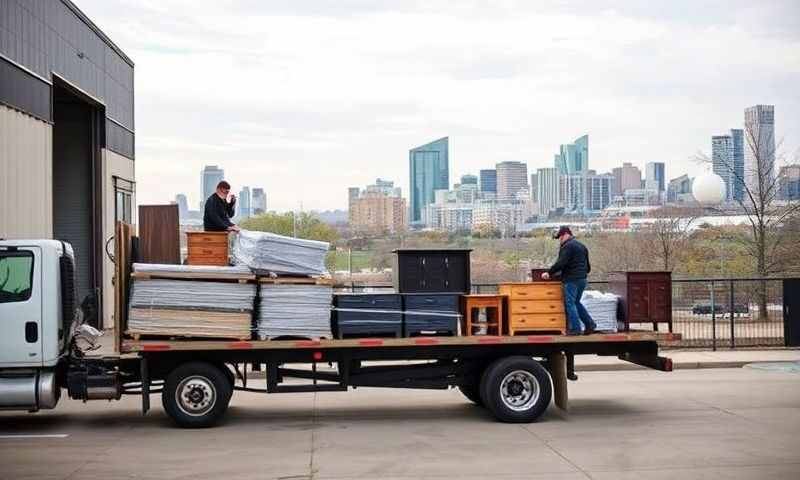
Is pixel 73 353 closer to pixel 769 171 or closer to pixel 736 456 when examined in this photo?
pixel 736 456

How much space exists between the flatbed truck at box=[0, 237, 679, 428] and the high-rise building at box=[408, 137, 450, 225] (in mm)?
58852

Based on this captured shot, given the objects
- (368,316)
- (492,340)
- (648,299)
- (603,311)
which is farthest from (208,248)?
(648,299)

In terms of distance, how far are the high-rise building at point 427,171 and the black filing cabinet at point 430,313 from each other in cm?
5907

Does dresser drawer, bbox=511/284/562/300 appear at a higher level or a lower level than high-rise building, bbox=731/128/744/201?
lower

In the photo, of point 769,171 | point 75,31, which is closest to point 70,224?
point 75,31

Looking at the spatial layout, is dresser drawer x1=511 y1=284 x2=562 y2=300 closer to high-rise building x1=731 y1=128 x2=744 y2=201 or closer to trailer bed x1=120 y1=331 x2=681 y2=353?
trailer bed x1=120 y1=331 x2=681 y2=353

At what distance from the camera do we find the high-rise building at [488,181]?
9639 cm

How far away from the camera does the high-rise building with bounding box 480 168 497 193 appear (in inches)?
3795

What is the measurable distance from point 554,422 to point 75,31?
1803 cm

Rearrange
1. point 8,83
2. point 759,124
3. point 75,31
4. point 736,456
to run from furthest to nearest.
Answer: point 759,124
point 75,31
point 8,83
point 736,456

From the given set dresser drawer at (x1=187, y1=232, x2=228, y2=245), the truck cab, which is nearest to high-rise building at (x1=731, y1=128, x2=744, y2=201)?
dresser drawer at (x1=187, y1=232, x2=228, y2=245)

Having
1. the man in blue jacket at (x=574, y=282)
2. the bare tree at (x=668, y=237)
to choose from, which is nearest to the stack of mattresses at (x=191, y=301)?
the man in blue jacket at (x=574, y=282)

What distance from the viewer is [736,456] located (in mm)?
11492

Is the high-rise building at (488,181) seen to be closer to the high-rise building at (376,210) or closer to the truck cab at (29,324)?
the high-rise building at (376,210)
